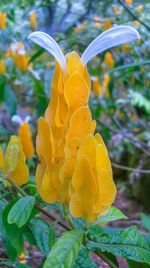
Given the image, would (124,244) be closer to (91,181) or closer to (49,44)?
(91,181)

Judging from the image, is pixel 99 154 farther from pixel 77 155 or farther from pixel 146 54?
pixel 146 54

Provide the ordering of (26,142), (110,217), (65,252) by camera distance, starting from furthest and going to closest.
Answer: (26,142)
(110,217)
(65,252)

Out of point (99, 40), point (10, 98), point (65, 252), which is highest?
point (99, 40)

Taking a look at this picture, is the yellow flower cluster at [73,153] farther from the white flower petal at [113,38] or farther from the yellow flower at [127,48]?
the yellow flower at [127,48]

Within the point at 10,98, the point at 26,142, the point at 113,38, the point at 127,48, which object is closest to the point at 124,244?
the point at 113,38

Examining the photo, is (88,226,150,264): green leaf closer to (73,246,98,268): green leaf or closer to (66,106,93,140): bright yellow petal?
(73,246,98,268): green leaf

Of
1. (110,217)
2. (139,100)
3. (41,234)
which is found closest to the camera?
(110,217)

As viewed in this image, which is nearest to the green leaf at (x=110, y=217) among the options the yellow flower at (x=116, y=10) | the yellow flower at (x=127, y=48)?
the yellow flower at (x=116, y=10)

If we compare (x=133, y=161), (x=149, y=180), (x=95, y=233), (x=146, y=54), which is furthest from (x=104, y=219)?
(x=133, y=161)
